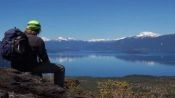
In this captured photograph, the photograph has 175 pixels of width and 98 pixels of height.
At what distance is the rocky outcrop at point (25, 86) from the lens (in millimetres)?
8375

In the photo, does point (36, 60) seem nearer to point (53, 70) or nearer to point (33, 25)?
point (53, 70)

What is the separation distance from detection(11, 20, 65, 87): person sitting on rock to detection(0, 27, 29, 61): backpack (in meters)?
0.28

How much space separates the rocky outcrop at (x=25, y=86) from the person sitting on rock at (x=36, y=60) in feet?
1.44

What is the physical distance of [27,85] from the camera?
872 centimetres

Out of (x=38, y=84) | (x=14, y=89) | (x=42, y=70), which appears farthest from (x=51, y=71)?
(x=14, y=89)

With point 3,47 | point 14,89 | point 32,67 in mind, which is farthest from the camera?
point 32,67

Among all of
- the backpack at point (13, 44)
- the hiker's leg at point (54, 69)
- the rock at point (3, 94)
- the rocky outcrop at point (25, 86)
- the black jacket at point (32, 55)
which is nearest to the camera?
the rock at point (3, 94)

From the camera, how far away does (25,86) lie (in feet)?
28.5

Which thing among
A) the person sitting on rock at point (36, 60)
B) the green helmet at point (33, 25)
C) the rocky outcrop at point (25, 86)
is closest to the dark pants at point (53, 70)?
the person sitting on rock at point (36, 60)

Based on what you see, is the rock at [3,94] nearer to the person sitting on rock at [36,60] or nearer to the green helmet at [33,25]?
the person sitting on rock at [36,60]

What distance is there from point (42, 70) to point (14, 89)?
1406 millimetres

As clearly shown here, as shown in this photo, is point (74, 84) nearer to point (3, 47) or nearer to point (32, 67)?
point (32, 67)

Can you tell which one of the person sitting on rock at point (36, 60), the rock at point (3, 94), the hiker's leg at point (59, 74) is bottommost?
the rock at point (3, 94)

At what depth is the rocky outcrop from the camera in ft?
27.5
